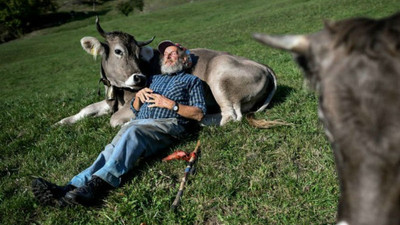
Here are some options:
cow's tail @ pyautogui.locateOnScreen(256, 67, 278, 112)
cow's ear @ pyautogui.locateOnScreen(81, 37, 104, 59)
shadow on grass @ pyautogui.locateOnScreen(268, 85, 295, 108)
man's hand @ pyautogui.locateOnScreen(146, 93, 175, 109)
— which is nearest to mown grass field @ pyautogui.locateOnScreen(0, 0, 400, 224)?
shadow on grass @ pyautogui.locateOnScreen(268, 85, 295, 108)

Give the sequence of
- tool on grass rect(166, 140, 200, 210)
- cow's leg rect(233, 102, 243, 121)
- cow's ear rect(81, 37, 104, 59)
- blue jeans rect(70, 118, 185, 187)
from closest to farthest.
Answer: tool on grass rect(166, 140, 200, 210), blue jeans rect(70, 118, 185, 187), cow's leg rect(233, 102, 243, 121), cow's ear rect(81, 37, 104, 59)

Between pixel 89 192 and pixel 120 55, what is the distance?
368cm

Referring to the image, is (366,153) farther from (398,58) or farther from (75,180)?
(75,180)

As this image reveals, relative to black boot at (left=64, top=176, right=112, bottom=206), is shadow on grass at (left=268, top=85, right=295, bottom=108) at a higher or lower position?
lower

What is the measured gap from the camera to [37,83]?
23000mm

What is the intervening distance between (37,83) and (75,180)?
20922 mm

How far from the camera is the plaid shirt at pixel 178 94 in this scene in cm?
561

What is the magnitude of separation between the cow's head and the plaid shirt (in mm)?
912

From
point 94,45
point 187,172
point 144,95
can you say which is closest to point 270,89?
point 144,95

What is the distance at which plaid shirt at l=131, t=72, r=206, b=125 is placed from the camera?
561 cm

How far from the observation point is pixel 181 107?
553cm

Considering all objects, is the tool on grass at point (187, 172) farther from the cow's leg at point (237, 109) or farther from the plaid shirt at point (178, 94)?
the cow's leg at point (237, 109)

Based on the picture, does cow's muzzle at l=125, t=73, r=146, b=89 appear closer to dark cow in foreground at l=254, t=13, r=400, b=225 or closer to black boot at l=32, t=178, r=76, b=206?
black boot at l=32, t=178, r=76, b=206

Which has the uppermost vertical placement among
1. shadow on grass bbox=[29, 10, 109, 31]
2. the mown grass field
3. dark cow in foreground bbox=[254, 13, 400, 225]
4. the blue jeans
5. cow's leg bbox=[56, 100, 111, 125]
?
dark cow in foreground bbox=[254, 13, 400, 225]
